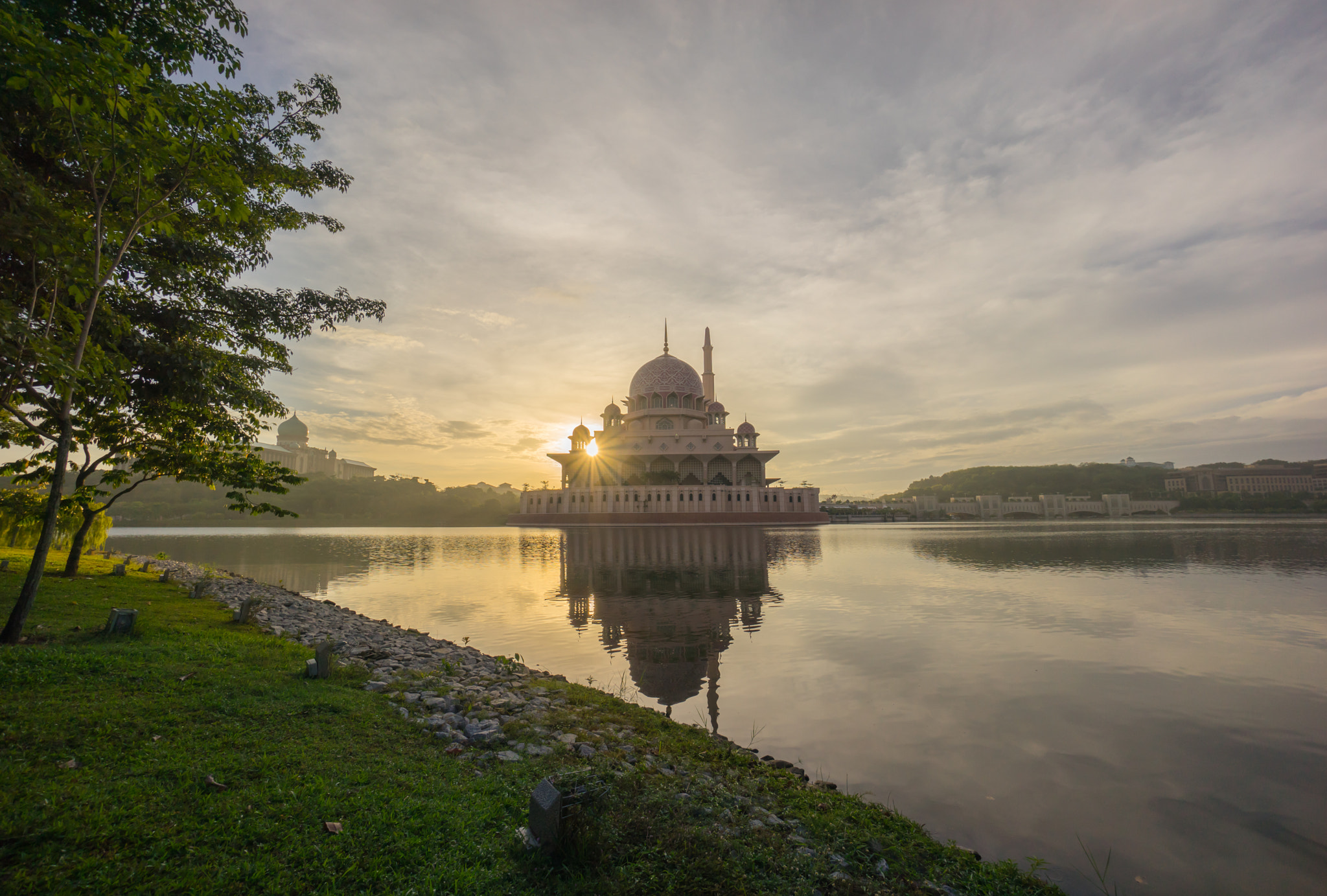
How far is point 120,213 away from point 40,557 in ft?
17.3

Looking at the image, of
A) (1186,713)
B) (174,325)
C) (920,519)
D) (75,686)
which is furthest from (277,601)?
(920,519)

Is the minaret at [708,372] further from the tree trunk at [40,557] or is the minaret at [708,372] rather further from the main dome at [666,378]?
the tree trunk at [40,557]

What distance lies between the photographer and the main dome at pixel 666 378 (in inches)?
3214

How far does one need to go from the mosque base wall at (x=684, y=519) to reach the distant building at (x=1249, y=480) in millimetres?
126752

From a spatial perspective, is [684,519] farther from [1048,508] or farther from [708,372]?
[1048,508]

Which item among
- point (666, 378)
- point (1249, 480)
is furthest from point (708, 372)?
point (1249, 480)

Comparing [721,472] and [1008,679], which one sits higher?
[721,472]

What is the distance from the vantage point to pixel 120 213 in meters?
8.89

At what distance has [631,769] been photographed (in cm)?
533

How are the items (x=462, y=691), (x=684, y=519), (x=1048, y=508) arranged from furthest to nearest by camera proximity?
(x=1048, y=508) < (x=684, y=519) < (x=462, y=691)

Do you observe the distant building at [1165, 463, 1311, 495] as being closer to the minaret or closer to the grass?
the minaret

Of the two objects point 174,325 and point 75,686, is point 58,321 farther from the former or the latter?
point 75,686

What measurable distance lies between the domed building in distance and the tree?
189ft

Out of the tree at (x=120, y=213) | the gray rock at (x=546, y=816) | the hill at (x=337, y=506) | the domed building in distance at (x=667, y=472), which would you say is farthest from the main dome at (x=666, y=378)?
the gray rock at (x=546, y=816)
